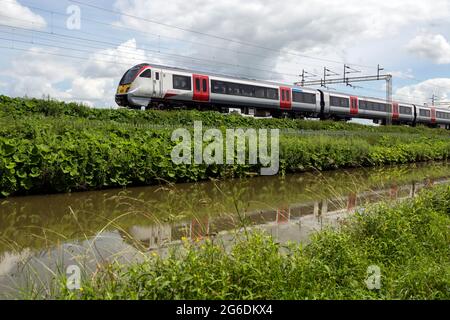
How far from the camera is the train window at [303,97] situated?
27547 mm

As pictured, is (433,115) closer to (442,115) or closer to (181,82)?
(442,115)

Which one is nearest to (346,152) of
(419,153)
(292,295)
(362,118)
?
(419,153)

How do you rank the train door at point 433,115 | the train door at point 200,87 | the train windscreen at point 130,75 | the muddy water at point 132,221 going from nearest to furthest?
the muddy water at point 132,221 < the train windscreen at point 130,75 < the train door at point 200,87 < the train door at point 433,115

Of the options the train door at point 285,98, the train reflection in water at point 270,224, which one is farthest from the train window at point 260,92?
the train reflection in water at point 270,224

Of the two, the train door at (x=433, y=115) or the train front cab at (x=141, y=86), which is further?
the train door at (x=433, y=115)

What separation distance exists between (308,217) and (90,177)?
4857 millimetres

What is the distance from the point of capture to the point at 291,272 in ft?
11.4

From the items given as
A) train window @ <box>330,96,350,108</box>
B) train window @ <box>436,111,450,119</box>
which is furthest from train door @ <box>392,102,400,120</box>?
train window @ <box>436,111,450,119</box>

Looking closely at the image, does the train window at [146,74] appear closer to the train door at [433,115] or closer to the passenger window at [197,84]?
the passenger window at [197,84]

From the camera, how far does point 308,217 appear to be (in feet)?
24.1

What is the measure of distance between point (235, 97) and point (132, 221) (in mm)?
17529

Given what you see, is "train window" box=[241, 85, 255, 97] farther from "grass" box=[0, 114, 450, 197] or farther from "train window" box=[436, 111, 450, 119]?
"train window" box=[436, 111, 450, 119]

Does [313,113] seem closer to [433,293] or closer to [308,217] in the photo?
[308,217]

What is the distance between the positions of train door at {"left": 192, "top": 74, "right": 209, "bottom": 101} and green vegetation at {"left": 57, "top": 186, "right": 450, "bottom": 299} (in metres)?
17.3
